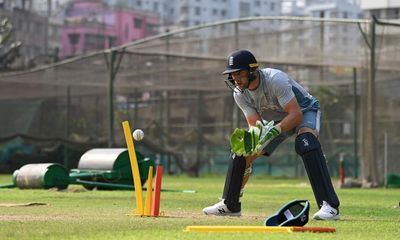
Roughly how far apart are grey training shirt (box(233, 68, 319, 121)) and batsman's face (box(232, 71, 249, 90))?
165 mm

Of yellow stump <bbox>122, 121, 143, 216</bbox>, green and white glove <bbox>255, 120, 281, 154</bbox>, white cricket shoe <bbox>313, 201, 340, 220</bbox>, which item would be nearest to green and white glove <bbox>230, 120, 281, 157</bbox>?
green and white glove <bbox>255, 120, 281, 154</bbox>

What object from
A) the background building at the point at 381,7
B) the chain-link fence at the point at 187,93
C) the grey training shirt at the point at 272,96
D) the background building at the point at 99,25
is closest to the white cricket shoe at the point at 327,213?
the grey training shirt at the point at 272,96

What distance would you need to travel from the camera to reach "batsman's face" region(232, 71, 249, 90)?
33.2 feet

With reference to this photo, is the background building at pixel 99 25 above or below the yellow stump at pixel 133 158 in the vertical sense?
above

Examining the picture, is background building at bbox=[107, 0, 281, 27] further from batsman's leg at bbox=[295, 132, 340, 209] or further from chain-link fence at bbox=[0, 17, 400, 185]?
batsman's leg at bbox=[295, 132, 340, 209]

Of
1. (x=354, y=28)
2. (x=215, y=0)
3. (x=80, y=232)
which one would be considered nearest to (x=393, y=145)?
(x=354, y=28)

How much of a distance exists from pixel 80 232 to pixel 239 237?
4.35 feet

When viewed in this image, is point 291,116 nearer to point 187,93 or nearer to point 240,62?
point 240,62

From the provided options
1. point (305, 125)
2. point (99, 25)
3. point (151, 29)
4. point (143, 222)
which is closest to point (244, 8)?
point (151, 29)

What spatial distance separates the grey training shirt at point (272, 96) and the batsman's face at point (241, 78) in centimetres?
17

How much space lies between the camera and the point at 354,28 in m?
26.4

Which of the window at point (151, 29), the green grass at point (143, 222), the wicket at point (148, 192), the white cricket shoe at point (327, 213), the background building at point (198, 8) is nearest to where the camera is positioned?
the green grass at point (143, 222)

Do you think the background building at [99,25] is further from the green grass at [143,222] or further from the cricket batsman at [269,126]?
the cricket batsman at [269,126]

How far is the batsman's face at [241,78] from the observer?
33.2 feet
